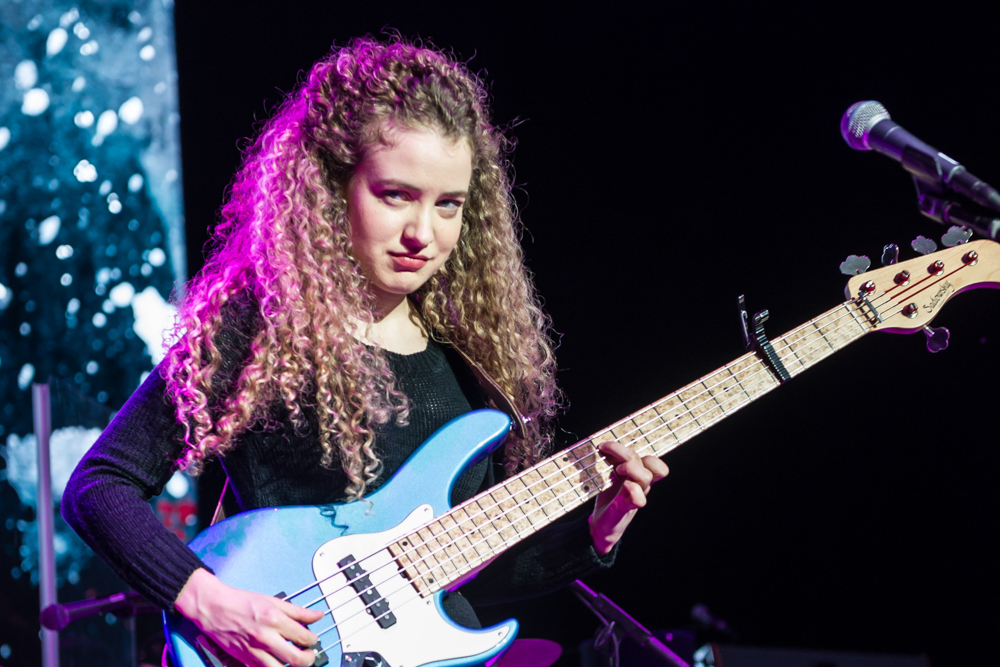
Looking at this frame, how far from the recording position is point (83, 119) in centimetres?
393

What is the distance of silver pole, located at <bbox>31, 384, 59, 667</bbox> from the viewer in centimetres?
255

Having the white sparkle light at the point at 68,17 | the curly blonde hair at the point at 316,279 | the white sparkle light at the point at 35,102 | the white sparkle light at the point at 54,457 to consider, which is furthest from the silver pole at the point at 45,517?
the white sparkle light at the point at 68,17

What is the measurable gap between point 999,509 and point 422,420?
98.5 inches

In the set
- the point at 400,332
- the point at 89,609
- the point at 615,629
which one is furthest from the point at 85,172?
the point at 615,629

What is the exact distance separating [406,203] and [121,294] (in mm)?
2916

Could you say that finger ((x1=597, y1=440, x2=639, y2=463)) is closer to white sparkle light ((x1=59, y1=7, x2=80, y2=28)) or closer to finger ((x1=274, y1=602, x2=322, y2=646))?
finger ((x1=274, y1=602, x2=322, y2=646))

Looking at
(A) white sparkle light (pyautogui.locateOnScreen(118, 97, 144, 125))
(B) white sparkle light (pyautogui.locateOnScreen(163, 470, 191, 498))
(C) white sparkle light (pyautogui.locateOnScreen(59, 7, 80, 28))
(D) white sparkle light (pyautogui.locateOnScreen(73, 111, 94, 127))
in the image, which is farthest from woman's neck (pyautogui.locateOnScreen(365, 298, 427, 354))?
(C) white sparkle light (pyautogui.locateOnScreen(59, 7, 80, 28))

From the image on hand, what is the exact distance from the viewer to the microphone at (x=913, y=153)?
4.35ft

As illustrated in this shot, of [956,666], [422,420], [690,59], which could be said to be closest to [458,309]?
[422,420]

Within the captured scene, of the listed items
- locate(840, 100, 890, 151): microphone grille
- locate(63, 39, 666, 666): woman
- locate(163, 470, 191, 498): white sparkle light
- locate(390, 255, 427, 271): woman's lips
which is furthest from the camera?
locate(163, 470, 191, 498): white sparkle light

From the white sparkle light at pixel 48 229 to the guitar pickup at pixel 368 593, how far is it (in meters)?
3.19

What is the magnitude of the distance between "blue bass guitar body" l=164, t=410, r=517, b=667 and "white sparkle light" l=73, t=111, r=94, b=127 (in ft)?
10.6

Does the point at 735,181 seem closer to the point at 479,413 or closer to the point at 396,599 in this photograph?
the point at 479,413

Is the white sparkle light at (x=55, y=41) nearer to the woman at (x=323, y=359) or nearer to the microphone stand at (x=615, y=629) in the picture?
the woman at (x=323, y=359)
